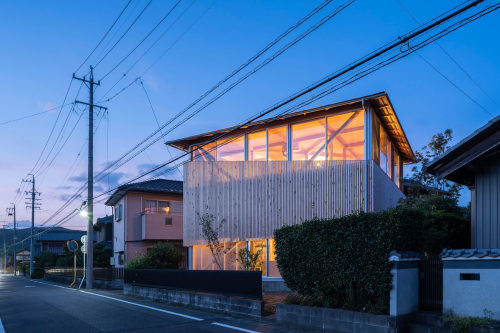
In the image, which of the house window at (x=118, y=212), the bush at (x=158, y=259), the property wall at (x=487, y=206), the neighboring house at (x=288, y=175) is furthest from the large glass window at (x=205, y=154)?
the house window at (x=118, y=212)

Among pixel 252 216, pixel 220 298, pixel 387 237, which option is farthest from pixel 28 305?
pixel 387 237

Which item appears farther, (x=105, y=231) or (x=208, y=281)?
(x=105, y=231)

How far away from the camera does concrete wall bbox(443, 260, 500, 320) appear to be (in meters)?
6.82

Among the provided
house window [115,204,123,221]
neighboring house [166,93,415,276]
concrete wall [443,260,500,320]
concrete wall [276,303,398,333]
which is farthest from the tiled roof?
house window [115,204,123,221]

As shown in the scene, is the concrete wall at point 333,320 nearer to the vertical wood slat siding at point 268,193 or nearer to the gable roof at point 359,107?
the gable roof at point 359,107

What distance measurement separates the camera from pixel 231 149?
18.5m

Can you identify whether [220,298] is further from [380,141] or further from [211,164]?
[380,141]

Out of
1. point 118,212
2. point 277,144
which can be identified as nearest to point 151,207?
point 118,212

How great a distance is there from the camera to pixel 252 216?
1653 centimetres

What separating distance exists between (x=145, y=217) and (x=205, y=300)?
16.8 meters

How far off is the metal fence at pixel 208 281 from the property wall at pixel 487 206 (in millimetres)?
5437

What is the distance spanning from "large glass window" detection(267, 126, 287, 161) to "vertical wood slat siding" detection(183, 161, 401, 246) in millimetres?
667

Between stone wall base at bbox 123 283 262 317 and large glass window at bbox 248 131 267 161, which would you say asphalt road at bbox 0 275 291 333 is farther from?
large glass window at bbox 248 131 267 161

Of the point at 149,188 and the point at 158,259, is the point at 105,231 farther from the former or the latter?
the point at 158,259
